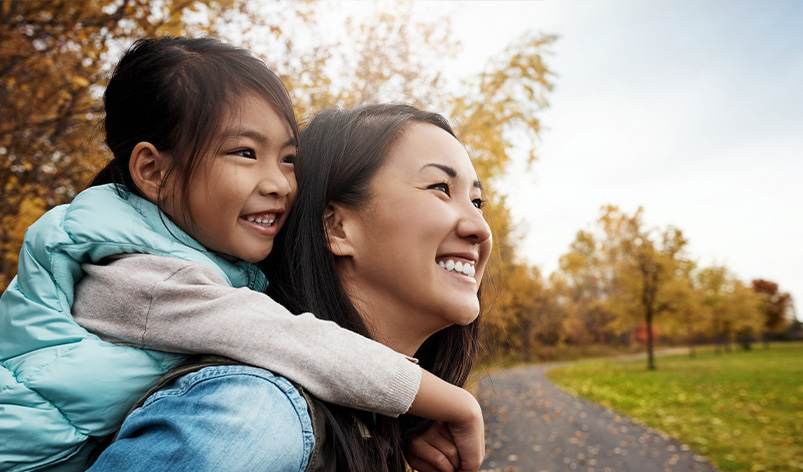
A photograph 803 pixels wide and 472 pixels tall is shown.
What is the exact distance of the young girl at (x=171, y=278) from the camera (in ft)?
3.87

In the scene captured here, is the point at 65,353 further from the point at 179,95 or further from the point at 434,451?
the point at 434,451

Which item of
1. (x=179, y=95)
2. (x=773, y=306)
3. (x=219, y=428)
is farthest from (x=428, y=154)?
(x=773, y=306)

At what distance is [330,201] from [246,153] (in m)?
0.31

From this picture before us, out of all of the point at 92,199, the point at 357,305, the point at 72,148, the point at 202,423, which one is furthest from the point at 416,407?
the point at 72,148

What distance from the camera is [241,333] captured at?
3.87 feet

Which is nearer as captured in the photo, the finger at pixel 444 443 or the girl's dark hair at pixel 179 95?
the girl's dark hair at pixel 179 95

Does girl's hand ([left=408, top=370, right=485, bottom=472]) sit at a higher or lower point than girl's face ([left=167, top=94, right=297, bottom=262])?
lower

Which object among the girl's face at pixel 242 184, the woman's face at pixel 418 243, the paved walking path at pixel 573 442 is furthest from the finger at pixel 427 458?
the paved walking path at pixel 573 442

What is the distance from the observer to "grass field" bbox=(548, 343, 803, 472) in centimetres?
973

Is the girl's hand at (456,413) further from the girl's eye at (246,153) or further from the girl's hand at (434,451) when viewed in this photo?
the girl's eye at (246,153)

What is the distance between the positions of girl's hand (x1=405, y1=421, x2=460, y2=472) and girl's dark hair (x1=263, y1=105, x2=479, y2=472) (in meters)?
0.05

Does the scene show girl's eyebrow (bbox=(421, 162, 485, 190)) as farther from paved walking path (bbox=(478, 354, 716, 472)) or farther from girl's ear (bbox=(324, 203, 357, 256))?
paved walking path (bbox=(478, 354, 716, 472))

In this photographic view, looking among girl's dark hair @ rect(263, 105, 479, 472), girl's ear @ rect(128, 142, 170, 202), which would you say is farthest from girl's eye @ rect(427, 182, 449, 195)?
girl's ear @ rect(128, 142, 170, 202)

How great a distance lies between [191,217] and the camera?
1.54m
